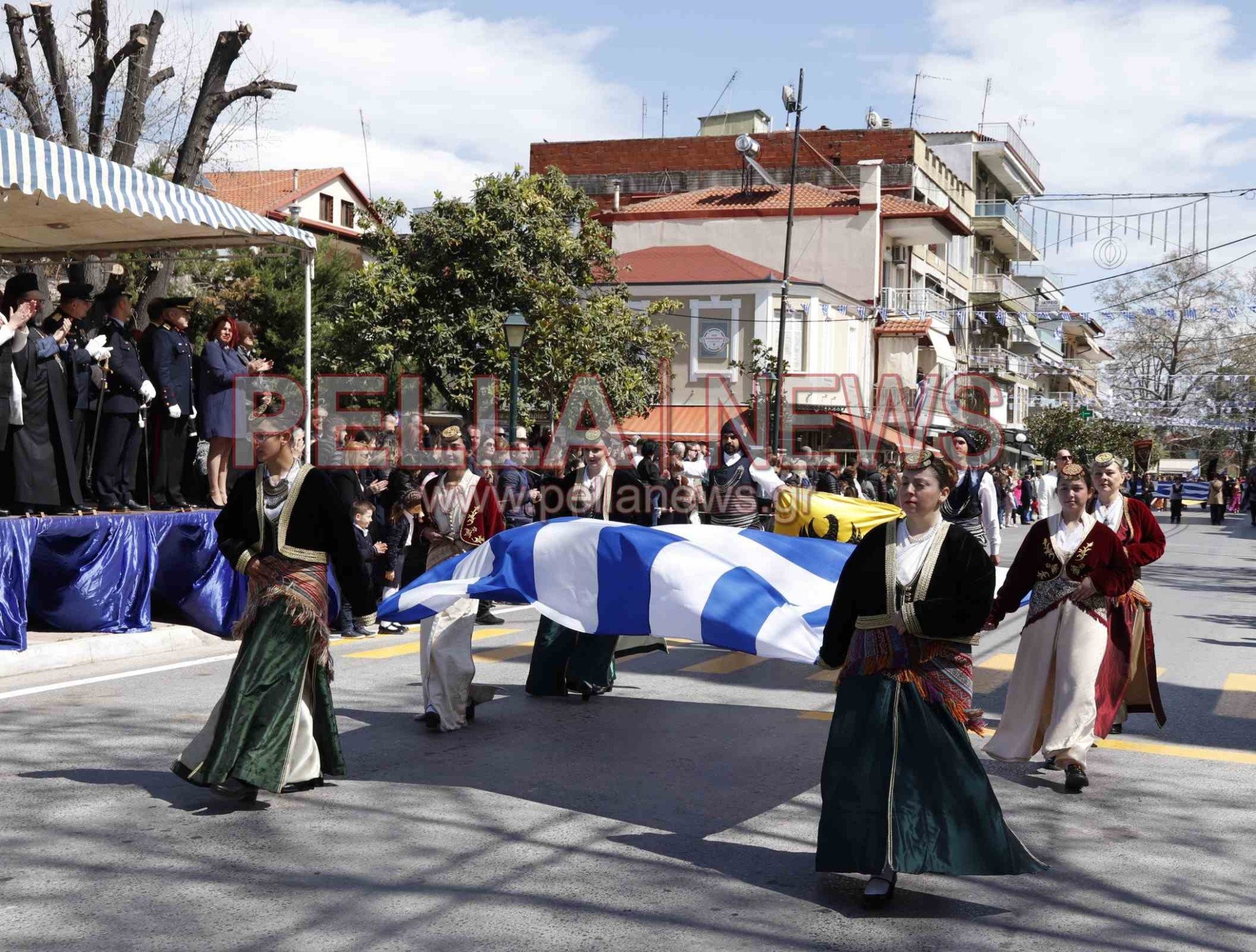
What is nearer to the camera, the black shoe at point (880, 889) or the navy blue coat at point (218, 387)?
the black shoe at point (880, 889)

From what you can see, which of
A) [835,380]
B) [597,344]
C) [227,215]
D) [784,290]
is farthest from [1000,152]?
[227,215]

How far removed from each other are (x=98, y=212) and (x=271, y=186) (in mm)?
57886

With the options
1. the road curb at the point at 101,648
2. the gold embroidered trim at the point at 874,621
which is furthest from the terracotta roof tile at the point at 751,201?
the gold embroidered trim at the point at 874,621

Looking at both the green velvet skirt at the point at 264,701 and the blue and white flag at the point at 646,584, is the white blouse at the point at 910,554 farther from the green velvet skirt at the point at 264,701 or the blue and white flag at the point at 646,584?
the green velvet skirt at the point at 264,701

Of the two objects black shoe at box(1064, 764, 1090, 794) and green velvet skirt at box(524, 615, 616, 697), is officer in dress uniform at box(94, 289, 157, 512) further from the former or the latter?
black shoe at box(1064, 764, 1090, 794)

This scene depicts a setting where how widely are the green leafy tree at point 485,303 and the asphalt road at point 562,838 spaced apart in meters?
25.0

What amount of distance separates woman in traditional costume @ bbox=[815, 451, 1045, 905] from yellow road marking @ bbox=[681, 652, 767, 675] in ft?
18.2

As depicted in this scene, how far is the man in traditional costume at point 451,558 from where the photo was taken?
877 centimetres

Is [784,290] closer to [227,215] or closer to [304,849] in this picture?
[227,215]

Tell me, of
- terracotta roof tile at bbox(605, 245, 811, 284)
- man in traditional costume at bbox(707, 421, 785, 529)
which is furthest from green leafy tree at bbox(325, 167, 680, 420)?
man in traditional costume at bbox(707, 421, 785, 529)

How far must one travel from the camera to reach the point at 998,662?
12.7 metres

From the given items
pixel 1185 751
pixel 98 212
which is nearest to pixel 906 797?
pixel 1185 751

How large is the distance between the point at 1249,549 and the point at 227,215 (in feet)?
93.7

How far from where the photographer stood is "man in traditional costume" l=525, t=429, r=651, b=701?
32.9 feet
